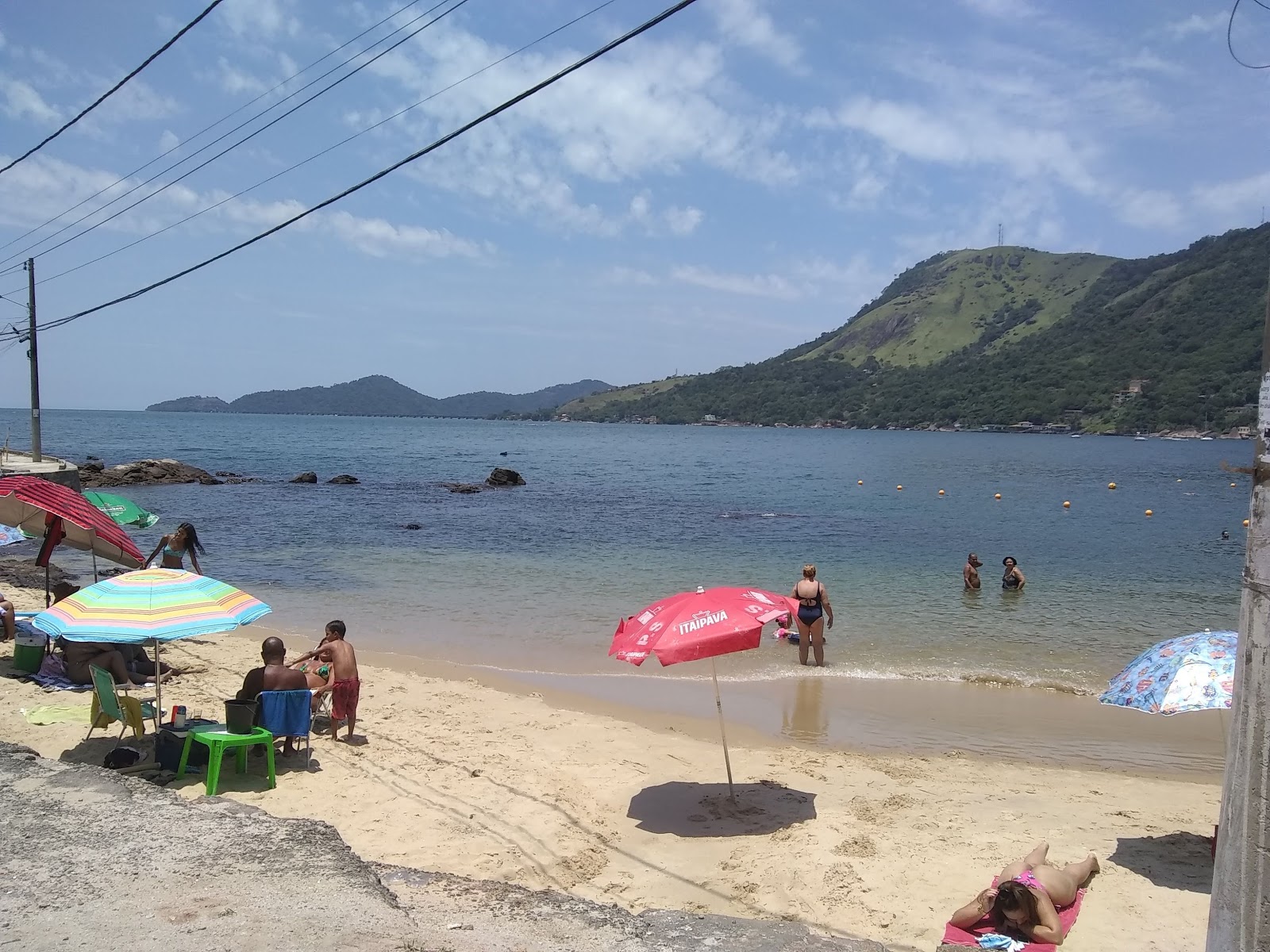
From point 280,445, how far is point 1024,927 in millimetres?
104355

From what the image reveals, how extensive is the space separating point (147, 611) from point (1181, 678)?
795cm

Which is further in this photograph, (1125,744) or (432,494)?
(432,494)

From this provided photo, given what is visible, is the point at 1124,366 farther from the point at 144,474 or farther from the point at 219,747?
the point at 219,747

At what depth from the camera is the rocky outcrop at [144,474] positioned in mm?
43438

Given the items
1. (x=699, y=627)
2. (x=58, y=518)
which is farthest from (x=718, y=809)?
(x=58, y=518)

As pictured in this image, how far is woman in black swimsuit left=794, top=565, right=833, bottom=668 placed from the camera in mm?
13219

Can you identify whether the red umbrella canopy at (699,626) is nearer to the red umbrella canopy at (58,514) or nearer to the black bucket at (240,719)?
the black bucket at (240,719)

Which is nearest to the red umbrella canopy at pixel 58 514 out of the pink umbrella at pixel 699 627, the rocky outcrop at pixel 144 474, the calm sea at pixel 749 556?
the calm sea at pixel 749 556

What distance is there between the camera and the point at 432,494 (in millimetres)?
44656

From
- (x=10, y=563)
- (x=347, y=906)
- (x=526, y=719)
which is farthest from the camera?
(x=10, y=563)

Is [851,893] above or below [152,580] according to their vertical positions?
below

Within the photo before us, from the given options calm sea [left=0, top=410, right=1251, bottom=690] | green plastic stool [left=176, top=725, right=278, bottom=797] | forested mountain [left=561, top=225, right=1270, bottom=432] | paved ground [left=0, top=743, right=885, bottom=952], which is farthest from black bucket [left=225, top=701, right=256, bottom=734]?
forested mountain [left=561, top=225, right=1270, bottom=432]

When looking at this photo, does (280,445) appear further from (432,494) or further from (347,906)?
→ (347,906)

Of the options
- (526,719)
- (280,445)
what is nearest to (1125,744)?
(526,719)
